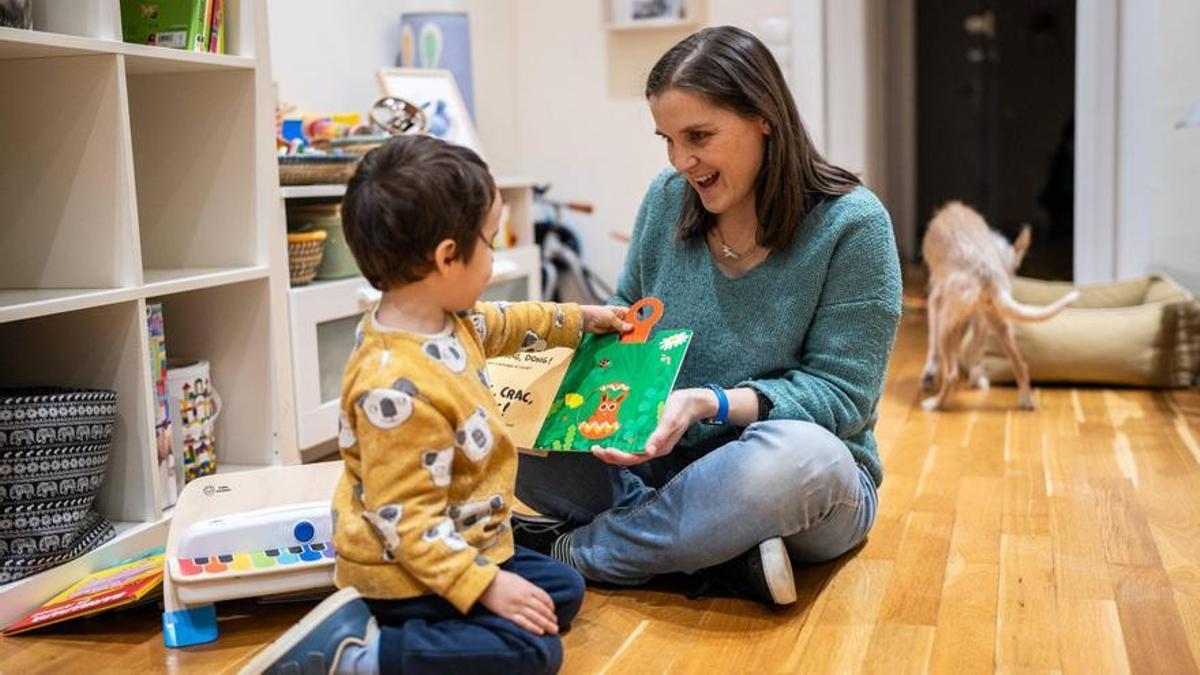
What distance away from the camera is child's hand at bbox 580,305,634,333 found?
1677 millimetres

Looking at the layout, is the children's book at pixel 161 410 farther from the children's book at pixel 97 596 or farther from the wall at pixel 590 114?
the wall at pixel 590 114

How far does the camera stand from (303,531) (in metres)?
1.64

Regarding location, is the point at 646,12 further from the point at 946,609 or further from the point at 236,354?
the point at 946,609

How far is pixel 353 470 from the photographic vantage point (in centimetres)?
134

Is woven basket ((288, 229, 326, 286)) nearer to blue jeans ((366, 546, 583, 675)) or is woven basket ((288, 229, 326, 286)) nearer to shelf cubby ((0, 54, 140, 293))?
shelf cubby ((0, 54, 140, 293))

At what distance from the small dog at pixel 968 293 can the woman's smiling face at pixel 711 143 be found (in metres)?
1.36

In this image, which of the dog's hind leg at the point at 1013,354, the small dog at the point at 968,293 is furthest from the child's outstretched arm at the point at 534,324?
the dog's hind leg at the point at 1013,354

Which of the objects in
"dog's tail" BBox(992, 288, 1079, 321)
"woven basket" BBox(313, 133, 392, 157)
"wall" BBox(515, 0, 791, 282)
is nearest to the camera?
"woven basket" BBox(313, 133, 392, 157)

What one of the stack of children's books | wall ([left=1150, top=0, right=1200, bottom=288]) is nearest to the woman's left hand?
the stack of children's books

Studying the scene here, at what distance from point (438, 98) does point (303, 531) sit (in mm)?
1795

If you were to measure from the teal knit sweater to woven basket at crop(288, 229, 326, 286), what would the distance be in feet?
2.88

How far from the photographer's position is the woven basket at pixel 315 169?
2340 mm

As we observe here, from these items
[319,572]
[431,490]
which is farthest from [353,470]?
[319,572]

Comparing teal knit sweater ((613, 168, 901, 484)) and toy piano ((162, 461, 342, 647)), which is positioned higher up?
teal knit sweater ((613, 168, 901, 484))
